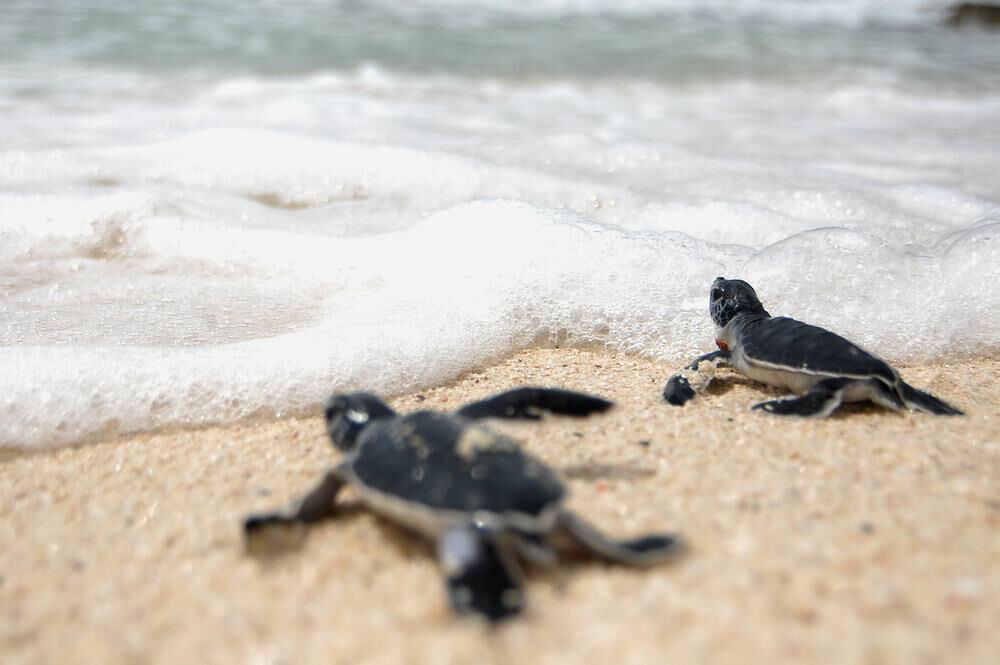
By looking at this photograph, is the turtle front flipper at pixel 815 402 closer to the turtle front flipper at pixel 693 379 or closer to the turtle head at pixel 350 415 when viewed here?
the turtle front flipper at pixel 693 379

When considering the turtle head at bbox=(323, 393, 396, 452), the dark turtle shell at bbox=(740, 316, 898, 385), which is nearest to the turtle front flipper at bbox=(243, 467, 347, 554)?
the turtle head at bbox=(323, 393, 396, 452)

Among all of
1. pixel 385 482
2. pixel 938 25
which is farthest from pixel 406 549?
pixel 938 25

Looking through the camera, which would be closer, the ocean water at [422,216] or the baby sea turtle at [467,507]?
the baby sea turtle at [467,507]

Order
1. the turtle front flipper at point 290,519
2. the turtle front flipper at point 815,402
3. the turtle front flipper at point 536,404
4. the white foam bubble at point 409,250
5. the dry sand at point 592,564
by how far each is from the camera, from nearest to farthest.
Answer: the dry sand at point 592,564
the turtle front flipper at point 290,519
the turtle front flipper at point 536,404
the turtle front flipper at point 815,402
the white foam bubble at point 409,250

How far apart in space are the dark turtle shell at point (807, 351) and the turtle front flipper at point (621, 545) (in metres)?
1.04

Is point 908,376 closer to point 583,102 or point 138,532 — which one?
A: point 138,532

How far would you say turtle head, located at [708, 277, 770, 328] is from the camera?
266cm

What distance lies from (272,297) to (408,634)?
1981mm

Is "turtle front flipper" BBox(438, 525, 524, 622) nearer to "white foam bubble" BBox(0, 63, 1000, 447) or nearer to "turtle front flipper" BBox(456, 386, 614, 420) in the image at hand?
"turtle front flipper" BBox(456, 386, 614, 420)

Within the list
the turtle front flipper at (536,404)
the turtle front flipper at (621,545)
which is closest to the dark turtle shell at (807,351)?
the turtle front flipper at (536,404)

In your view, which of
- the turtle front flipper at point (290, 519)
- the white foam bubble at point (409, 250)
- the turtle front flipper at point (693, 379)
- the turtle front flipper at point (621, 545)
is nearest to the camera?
the turtle front flipper at point (621, 545)

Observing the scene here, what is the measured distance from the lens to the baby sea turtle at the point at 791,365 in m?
2.23

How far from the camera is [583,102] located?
6863mm

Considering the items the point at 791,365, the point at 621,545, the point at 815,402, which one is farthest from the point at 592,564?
the point at 791,365
